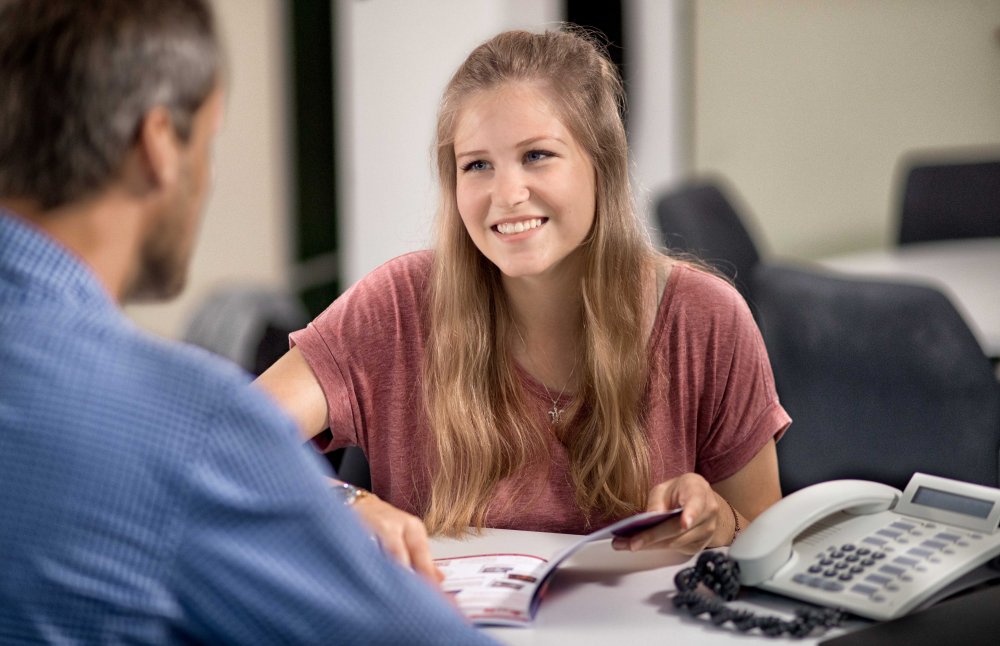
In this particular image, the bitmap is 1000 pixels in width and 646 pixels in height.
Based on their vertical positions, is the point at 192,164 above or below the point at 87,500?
above

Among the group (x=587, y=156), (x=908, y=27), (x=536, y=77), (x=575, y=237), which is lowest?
(x=575, y=237)

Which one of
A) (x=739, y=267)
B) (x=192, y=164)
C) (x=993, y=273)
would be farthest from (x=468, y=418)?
(x=993, y=273)

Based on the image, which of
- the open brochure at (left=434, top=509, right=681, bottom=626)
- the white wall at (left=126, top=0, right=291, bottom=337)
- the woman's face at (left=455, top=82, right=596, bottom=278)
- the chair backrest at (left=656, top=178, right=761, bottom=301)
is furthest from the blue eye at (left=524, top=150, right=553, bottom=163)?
the white wall at (left=126, top=0, right=291, bottom=337)

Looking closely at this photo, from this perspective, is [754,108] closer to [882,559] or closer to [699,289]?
[699,289]

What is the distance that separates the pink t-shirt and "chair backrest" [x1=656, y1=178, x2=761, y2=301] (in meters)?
1.60

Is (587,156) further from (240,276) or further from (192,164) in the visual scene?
(240,276)

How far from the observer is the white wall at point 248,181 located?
4504 millimetres

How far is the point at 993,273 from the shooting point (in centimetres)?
363

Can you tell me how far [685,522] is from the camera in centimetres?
142

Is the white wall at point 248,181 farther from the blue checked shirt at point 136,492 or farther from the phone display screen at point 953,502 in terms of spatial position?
the blue checked shirt at point 136,492

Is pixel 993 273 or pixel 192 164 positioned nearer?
pixel 192 164

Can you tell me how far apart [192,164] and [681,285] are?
3.55 ft

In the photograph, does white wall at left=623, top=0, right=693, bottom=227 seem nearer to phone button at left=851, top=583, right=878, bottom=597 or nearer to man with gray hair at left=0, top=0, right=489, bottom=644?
phone button at left=851, top=583, right=878, bottom=597

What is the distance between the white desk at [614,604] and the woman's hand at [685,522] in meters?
0.03
